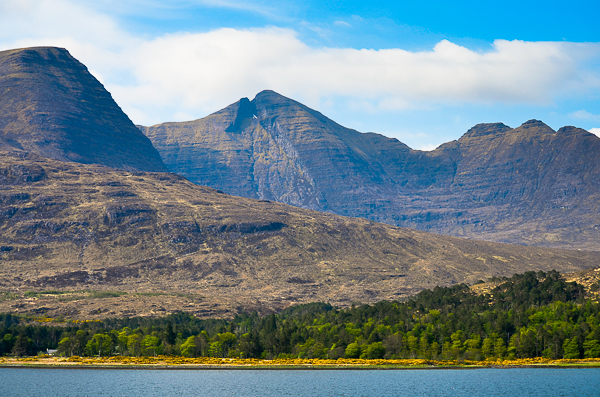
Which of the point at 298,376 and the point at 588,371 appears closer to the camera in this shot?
the point at 588,371

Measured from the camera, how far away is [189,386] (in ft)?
548

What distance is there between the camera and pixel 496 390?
147750 mm

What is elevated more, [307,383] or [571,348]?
[571,348]

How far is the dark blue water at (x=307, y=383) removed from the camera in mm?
149625

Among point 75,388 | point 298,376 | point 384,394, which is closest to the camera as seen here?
point 384,394

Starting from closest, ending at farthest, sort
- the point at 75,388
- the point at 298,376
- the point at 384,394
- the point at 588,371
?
the point at 384,394, the point at 75,388, the point at 588,371, the point at 298,376

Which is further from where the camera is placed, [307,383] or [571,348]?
[571,348]

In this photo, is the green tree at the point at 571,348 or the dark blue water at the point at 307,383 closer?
the dark blue water at the point at 307,383

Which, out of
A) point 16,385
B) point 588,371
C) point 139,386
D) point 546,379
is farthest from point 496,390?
point 16,385

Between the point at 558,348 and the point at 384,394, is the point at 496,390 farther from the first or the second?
the point at 558,348

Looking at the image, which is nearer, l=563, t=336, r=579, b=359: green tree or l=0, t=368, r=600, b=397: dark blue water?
l=0, t=368, r=600, b=397: dark blue water

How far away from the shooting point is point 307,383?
558 feet

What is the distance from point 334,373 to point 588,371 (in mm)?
65856

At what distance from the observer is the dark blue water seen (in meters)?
150
